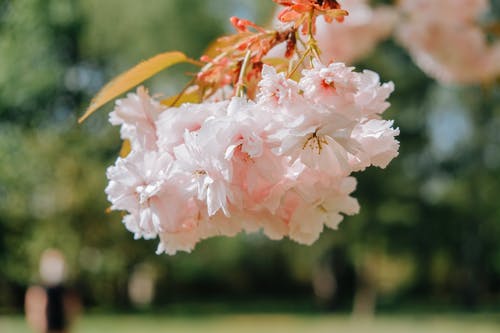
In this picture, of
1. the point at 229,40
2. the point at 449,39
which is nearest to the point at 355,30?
the point at 449,39

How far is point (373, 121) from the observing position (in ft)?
1.93

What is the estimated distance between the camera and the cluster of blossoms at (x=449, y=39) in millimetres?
1900

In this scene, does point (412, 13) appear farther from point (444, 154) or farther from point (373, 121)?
point (444, 154)

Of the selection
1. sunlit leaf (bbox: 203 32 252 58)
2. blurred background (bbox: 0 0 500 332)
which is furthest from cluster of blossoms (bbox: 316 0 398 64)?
blurred background (bbox: 0 0 500 332)

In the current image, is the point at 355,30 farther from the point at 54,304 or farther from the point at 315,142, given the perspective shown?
the point at 54,304

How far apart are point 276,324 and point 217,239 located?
306 centimetres

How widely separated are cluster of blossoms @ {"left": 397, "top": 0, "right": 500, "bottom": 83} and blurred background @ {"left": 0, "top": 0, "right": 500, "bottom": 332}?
9.90 m

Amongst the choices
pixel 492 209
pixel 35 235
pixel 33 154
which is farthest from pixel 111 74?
pixel 492 209

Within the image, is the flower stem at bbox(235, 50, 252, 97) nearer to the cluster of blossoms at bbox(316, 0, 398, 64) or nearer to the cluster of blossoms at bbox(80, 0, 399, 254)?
the cluster of blossoms at bbox(80, 0, 399, 254)

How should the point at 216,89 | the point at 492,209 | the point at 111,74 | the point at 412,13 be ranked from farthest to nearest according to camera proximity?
the point at 492,209
the point at 111,74
the point at 412,13
the point at 216,89

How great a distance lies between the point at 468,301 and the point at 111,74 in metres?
11.6

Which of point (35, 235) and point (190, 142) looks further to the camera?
point (35, 235)

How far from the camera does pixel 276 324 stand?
48.1 feet

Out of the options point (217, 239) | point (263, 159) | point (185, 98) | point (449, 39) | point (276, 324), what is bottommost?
point (276, 324)
